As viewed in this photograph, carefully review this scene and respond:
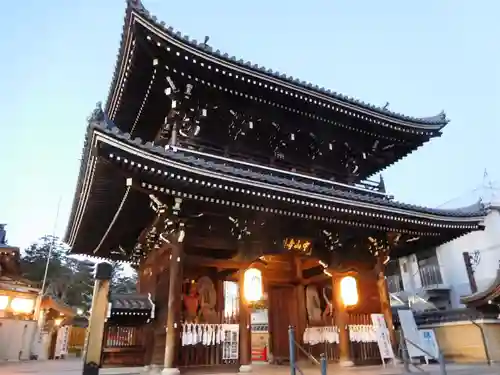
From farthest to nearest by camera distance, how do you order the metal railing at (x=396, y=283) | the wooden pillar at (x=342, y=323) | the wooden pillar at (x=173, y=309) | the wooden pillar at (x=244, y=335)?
the metal railing at (x=396, y=283) → the wooden pillar at (x=342, y=323) → the wooden pillar at (x=244, y=335) → the wooden pillar at (x=173, y=309)

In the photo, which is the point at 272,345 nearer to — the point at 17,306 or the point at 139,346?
the point at 139,346

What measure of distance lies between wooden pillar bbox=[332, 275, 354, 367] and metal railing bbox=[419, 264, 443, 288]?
2157cm

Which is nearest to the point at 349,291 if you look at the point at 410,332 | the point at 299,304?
the point at 299,304

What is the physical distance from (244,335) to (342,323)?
3326 millimetres

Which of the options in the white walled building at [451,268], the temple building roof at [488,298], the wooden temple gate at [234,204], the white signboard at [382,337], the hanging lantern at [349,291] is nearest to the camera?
the wooden temple gate at [234,204]

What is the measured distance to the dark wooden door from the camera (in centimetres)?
1311

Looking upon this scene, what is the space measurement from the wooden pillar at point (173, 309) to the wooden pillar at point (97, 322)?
3.15m

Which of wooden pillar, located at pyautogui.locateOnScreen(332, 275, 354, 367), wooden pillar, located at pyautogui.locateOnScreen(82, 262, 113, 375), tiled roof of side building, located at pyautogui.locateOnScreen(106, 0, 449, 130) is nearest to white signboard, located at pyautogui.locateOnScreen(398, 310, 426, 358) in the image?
wooden pillar, located at pyautogui.locateOnScreen(332, 275, 354, 367)

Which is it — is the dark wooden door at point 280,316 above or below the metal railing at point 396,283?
below

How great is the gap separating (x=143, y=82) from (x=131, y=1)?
242 centimetres

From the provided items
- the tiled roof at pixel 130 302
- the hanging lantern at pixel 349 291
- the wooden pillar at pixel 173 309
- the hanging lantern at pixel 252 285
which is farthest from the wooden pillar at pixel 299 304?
the tiled roof at pixel 130 302

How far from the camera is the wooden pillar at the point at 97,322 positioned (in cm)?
539

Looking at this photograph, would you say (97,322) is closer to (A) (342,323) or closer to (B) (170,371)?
(B) (170,371)

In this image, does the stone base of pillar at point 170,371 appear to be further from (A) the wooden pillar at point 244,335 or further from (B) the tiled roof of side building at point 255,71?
(B) the tiled roof of side building at point 255,71
